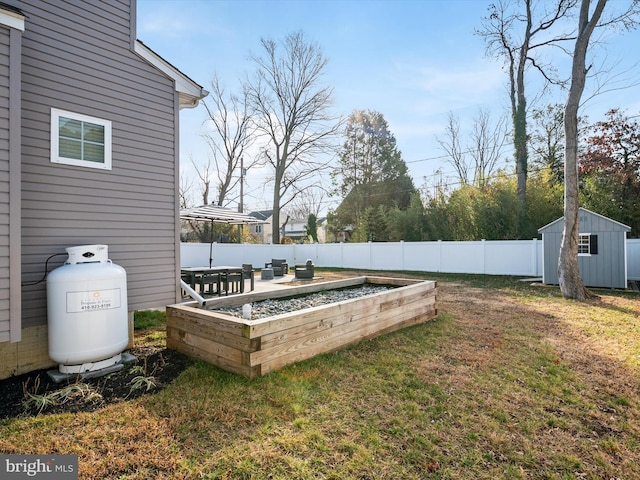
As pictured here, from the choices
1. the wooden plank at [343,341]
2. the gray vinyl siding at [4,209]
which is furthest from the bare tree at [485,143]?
the gray vinyl siding at [4,209]

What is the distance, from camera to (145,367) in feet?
10.1

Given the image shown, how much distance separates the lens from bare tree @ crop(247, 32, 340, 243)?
17094mm

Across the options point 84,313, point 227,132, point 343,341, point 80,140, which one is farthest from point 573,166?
point 227,132

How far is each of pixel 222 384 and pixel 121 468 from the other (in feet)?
3.18

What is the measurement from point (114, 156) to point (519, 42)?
15415 mm

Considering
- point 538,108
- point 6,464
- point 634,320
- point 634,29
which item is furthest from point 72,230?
point 538,108

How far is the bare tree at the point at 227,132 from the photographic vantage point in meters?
18.6

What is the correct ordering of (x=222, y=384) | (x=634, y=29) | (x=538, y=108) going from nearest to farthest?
(x=222, y=384)
(x=634, y=29)
(x=538, y=108)

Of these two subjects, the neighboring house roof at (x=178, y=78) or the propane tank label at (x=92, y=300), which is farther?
the neighboring house roof at (x=178, y=78)

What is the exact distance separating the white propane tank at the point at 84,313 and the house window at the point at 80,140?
3.53 feet

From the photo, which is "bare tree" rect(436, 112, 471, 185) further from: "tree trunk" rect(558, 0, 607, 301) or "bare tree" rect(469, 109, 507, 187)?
"tree trunk" rect(558, 0, 607, 301)

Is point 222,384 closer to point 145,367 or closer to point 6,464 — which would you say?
point 145,367

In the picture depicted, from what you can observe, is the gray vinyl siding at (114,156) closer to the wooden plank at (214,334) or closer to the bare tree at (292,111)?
the wooden plank at (214,334)

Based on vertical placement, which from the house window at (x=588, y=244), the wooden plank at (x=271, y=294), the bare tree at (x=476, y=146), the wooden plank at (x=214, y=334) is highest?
the bare tree at (x=476, y=146)
